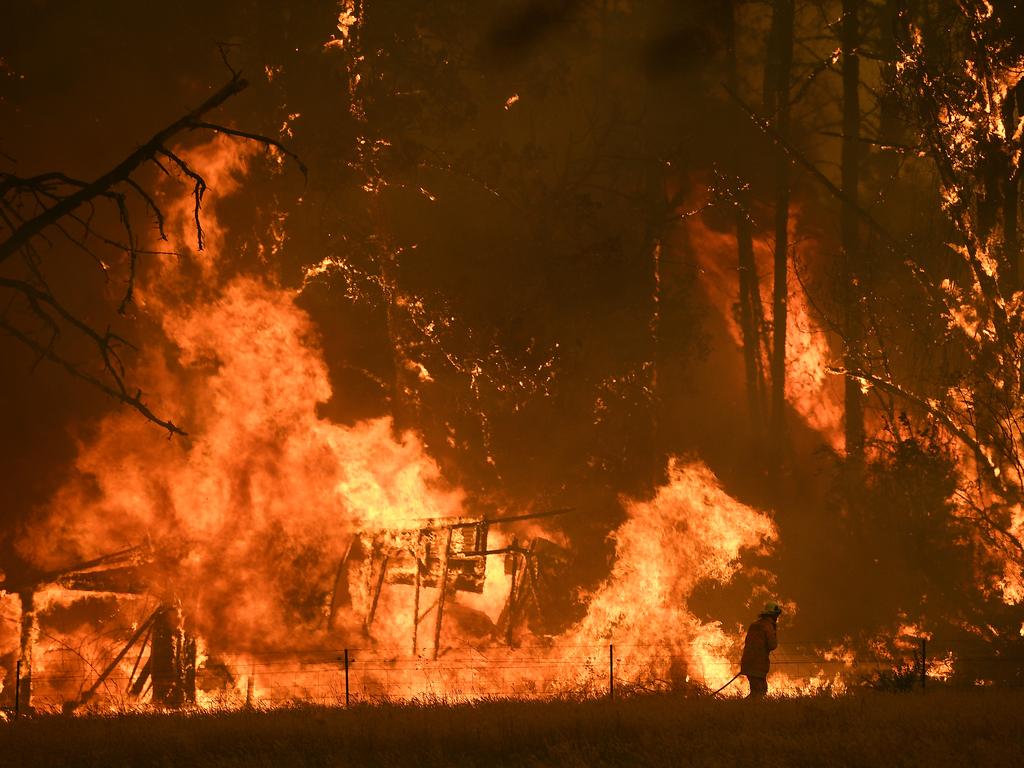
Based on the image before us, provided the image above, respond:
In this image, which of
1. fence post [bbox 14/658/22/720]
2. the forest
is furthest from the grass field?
the forest

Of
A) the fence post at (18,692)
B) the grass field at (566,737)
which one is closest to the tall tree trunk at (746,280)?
the grass field at (566,737)

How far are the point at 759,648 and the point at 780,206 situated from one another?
37.5 feet

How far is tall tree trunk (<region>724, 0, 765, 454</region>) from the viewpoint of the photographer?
22.0 metres

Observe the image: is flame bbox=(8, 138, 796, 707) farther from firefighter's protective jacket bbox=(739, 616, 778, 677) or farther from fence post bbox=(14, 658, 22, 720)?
firefighter's protective jacket bbox=(739, 616, 778, 677)

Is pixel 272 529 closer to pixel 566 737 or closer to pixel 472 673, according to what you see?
pixel 472 673

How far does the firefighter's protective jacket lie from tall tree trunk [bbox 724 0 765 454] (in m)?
9.13

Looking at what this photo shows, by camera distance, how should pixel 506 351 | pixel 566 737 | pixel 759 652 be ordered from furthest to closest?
pixel 506 351 → pixel 759 652 → pixel 566 737

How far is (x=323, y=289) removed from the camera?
1889 cm

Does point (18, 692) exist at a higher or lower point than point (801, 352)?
lower

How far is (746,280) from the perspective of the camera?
22.4 meters

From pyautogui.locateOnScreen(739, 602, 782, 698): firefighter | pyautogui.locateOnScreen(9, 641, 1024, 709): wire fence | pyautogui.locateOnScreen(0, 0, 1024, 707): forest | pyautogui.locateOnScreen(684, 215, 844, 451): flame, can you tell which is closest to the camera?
pyautogui.locateOnScreen(739, 602, 782, 698): firefighter

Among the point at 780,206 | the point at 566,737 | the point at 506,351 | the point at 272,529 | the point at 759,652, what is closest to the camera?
the point at 566,737

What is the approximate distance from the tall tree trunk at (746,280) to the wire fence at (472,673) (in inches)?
203

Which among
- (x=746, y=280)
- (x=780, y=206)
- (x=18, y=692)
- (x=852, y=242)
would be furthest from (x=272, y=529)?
(x=852, y=242)
